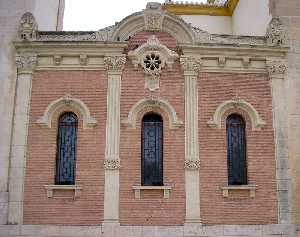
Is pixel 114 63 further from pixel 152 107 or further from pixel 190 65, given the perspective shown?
pixel 190 65

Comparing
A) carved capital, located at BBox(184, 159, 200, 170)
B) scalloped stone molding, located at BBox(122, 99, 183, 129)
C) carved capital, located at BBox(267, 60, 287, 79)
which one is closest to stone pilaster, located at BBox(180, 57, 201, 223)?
carved capital, located at BBox(184, 159, 200, 170)

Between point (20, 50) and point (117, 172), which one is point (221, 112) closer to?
point (117, 172)

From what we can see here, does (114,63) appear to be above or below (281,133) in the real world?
above

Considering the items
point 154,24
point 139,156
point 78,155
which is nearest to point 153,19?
point 154,24

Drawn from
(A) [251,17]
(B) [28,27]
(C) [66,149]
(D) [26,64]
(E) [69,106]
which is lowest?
(C) [66,149]

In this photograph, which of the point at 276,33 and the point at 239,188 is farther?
the point at 276,33

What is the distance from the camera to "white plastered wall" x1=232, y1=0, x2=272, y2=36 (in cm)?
1816

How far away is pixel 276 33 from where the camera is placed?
16.7 metres

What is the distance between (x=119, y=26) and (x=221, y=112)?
4.10m

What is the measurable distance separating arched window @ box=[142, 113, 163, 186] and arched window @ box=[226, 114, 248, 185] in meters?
2.06

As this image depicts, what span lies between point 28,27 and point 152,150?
536 centimetres

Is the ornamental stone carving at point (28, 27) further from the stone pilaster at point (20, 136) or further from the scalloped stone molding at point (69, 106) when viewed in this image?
the scalloped stone molding at point (69, 106)

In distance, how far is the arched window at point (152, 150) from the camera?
15703 mm

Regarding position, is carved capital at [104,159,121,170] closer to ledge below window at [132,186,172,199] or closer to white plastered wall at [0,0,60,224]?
ledge below window at [132,186,172,199]
